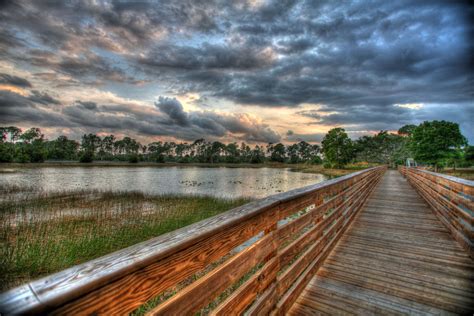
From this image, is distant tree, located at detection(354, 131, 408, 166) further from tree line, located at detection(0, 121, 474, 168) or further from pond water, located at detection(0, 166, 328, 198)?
pond water, located at detection(0, 166, 328, 198)

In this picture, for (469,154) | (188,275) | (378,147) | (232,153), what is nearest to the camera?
(188,275)

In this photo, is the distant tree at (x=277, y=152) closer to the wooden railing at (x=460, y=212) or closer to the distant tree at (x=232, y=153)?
the distant tree at (x=232, y=153)

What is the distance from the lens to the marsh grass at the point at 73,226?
641cm

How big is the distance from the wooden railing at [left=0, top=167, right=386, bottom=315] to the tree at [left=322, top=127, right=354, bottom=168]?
6101cm

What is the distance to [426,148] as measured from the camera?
34.1m

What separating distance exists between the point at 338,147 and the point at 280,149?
77791 millimetres

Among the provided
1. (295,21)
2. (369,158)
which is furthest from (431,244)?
(369,158)

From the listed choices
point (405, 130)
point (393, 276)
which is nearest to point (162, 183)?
point (393, 276)

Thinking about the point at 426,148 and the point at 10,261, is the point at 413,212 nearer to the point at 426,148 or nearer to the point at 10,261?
the point at 10,261

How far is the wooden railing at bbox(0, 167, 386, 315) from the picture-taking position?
2.12 ft

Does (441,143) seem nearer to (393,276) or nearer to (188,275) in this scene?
(393,276)

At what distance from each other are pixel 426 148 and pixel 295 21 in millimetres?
34127

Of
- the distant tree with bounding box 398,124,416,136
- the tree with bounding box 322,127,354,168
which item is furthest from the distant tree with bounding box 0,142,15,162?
the distant tree with bounding box 398,124,416,136

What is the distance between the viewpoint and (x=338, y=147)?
58.4 meters
